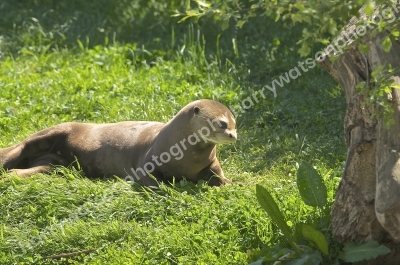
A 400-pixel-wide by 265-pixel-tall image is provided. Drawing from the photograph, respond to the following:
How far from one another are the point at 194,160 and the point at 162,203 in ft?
2.02

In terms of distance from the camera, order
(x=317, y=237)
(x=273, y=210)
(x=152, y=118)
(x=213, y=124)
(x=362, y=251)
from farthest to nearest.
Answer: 1. (x=152, y=118)
2. (x=213, y=124)
3. (x=273, y=210)
4. (x=317, y=237)
5. (x=362, y=251)

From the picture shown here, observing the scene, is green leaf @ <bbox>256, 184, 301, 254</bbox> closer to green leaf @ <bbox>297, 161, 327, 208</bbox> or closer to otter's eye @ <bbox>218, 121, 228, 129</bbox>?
green leaf @ <bbox>297, 161, 327, 208</bbox>

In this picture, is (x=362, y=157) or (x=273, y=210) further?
(x=273, y=210)

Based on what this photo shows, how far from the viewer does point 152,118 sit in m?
7.60

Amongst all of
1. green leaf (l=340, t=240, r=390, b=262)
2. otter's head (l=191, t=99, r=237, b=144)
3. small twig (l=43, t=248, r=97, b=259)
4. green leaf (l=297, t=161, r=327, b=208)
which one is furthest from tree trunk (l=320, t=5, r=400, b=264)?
small twig (l=43, t=248, r=97, b=259)

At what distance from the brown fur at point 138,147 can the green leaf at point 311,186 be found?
125 cm

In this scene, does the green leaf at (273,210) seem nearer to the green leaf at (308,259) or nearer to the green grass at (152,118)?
the green leaf at (308,259)

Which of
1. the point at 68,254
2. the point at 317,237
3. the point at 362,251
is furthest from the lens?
the point at 68,254

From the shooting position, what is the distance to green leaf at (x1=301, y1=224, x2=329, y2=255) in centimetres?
484

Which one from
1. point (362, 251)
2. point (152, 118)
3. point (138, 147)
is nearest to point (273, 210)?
point (362, 251)

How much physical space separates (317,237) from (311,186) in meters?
0.44

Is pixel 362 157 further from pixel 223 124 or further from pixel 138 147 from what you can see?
pixel 138 147

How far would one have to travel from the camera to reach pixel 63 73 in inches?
344

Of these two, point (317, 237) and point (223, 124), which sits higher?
point (223, 124)
